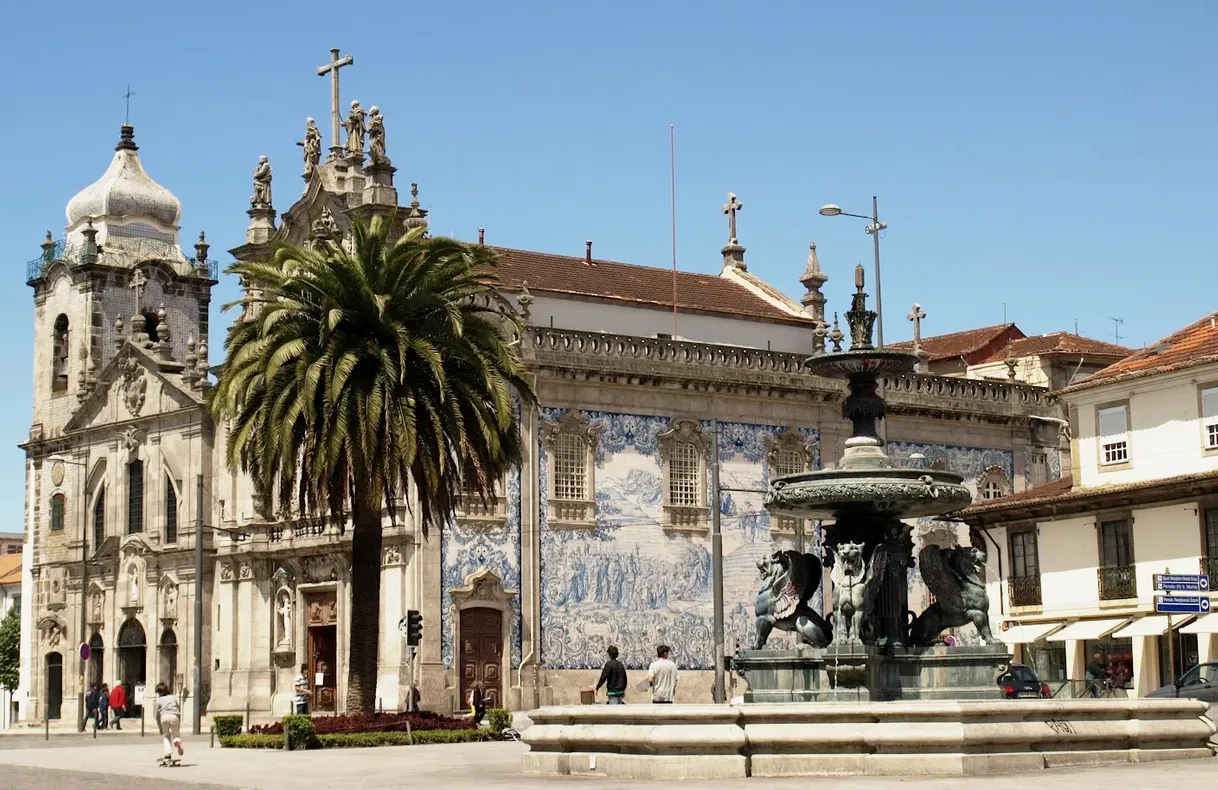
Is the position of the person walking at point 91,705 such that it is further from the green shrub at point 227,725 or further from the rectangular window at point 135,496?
the green shrub at point 227,725

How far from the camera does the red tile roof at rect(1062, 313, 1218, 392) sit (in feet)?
136

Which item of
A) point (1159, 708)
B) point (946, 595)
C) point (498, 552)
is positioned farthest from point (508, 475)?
point (1159, 708)

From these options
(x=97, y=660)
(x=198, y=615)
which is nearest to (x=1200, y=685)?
(x=198, y=615)

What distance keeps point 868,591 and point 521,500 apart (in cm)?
2411

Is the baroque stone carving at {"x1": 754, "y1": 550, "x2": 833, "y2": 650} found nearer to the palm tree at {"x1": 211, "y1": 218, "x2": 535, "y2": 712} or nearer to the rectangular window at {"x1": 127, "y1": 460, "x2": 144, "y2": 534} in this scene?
the palm tree at {"x1": 211, "y1": 218, "x2": 535, "y2": 712}

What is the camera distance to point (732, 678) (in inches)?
1961

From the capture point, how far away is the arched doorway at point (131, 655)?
59.1 meters

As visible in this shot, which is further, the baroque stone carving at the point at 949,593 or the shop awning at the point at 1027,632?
the shop awning at the point at 1027,632

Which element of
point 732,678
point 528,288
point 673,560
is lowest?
point 732,678

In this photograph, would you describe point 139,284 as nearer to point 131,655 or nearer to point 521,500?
point 131,655

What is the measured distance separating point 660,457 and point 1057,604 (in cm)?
1127

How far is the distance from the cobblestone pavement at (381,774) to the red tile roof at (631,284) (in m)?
18.9

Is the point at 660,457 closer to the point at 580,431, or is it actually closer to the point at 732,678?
the point at 580,431

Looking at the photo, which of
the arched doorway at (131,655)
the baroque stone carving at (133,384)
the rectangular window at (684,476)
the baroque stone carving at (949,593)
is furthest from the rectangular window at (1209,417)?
the baroque stone carving at (133,384)
